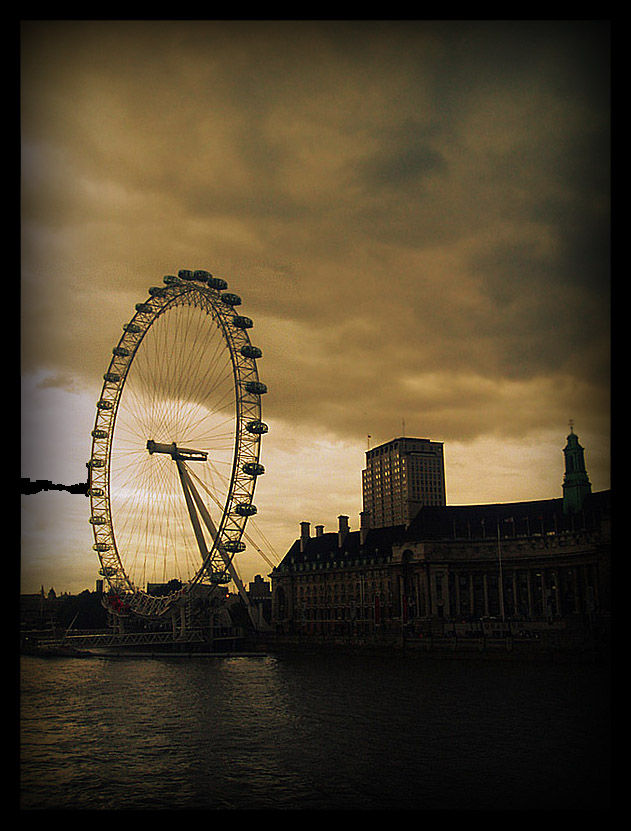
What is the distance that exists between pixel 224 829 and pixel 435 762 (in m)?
13.4

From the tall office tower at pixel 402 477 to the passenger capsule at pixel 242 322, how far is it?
349 ft

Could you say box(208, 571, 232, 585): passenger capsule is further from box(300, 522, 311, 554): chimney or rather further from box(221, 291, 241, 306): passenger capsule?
box(300, 522, 311, 554): chimney

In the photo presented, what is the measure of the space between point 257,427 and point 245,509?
541cm

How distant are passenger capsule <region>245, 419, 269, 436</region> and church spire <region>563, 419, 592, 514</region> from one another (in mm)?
37058

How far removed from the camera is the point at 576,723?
28609 millimetres

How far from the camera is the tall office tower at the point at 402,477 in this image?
160 meters

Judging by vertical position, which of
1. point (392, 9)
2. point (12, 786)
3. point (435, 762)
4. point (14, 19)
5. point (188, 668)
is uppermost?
point (392, 9)

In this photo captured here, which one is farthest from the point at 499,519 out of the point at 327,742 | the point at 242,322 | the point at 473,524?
the point at 327,742

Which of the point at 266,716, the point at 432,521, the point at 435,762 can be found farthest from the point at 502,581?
the point at 435,762

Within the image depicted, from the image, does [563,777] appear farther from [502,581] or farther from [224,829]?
[502,581]

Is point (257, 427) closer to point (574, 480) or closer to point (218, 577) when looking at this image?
point (218, 577)

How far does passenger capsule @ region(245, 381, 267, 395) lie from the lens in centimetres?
5231

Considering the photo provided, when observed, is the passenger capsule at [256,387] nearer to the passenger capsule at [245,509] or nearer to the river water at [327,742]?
the passenger capsule at [245,509]

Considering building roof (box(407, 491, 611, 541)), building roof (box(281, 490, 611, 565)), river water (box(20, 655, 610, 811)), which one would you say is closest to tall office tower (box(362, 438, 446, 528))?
building roof (box(281, 490, 611, 565))
